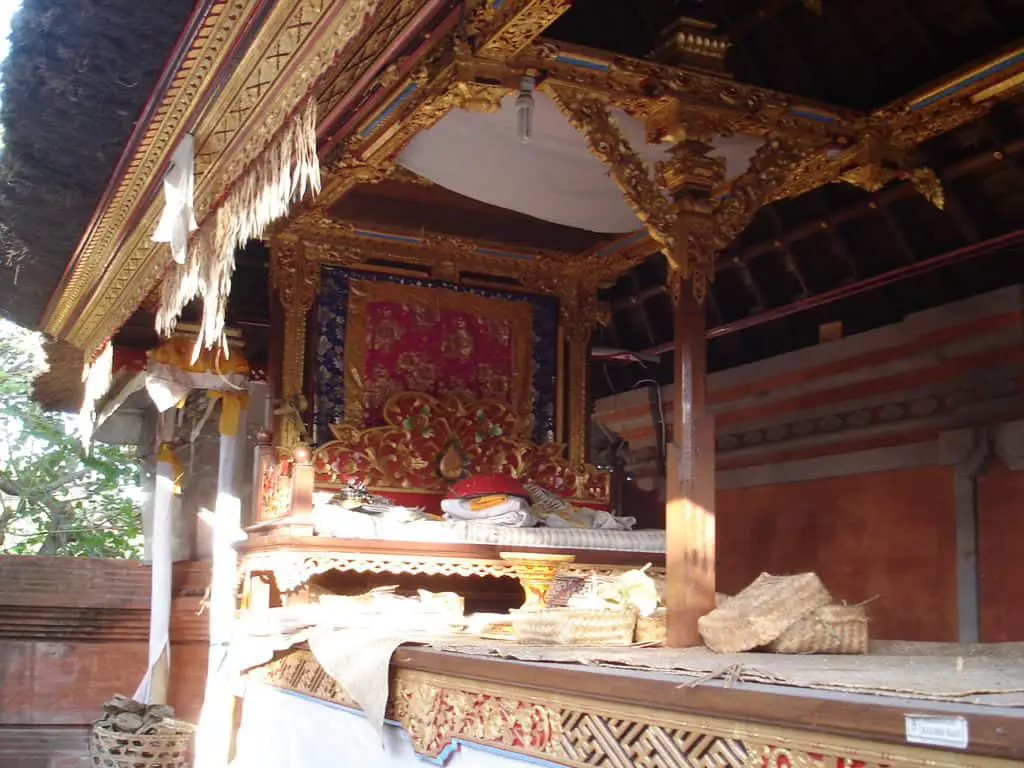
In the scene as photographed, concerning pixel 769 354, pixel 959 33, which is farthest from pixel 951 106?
pixel 769 354

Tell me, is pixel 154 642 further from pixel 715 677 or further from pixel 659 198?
pixel 715 677

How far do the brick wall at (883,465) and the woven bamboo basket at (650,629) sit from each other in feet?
6.02

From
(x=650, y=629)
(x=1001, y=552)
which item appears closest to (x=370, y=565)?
(x=650, y=629)

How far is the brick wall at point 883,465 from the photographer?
18.3 ft

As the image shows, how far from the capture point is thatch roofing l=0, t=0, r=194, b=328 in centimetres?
380

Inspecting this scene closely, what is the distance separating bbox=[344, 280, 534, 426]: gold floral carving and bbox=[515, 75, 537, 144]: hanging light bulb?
2640 mm

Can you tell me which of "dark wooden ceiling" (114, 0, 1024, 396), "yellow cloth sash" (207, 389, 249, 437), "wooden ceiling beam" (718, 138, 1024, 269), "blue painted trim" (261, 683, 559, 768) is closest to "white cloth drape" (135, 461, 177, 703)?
"yellow cloth sash" (207, 389, 249, 437)

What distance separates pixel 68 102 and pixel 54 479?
16.2 metres

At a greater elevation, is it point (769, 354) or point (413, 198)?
point (413, 198)

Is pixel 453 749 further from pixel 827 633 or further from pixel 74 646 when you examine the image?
pixel 74 646

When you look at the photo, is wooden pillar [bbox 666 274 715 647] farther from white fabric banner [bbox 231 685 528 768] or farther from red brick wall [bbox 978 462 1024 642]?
red brick wall [bbox 978 462 1024 642]

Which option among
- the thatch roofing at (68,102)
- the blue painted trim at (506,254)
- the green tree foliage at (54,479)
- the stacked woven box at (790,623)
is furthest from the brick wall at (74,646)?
the green tree foliage at (54,479)

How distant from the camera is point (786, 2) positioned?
5.47m

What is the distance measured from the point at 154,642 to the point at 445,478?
98.1 inches
